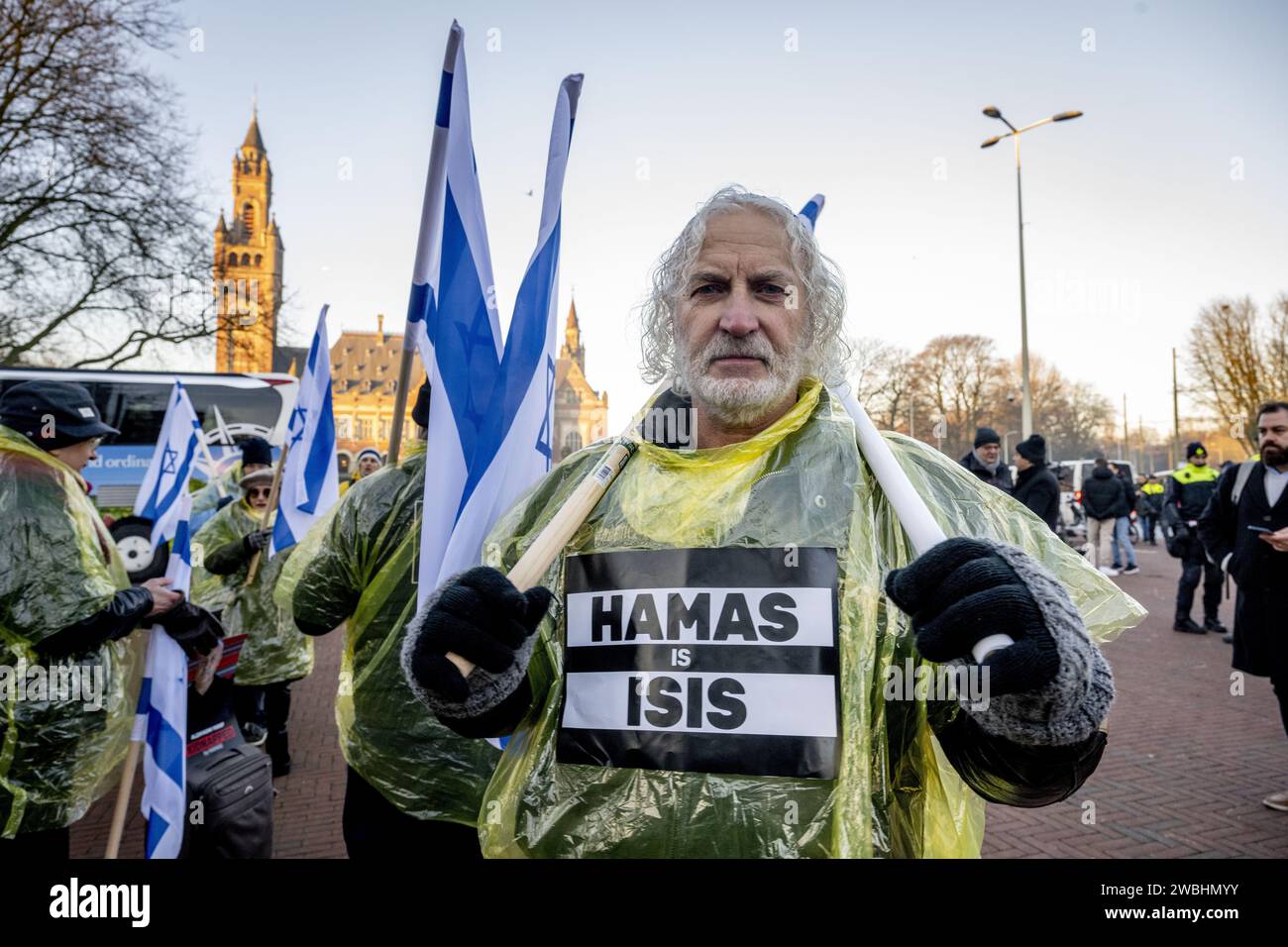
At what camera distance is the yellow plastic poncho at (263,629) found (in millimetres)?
4766

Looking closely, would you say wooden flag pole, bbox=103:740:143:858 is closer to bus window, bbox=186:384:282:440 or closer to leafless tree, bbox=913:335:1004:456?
bus window, bbox=186:384:282:440

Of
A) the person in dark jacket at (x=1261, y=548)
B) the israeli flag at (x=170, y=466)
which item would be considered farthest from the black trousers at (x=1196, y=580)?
the israeli flag at (x=170, y=466)

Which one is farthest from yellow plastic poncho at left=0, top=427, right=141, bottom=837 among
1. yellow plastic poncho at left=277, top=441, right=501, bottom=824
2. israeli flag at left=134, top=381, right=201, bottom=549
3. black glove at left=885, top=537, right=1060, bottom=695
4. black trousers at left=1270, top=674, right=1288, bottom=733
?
black trousers at left=1270, top=674, right=1288, bottom=733

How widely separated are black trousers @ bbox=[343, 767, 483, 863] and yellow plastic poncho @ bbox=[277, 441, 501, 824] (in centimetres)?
8

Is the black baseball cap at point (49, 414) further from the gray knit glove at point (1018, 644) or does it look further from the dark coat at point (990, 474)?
the dark coat at point (990, 474)

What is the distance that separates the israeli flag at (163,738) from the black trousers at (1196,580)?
31.1ft

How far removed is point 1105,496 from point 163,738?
12713 mm

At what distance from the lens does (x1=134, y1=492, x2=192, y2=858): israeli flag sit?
2904 millimetres

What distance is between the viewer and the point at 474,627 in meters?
1.29

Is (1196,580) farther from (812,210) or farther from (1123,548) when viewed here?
(812,210)

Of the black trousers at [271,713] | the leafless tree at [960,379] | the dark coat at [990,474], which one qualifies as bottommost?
the black trousers at [271,713]

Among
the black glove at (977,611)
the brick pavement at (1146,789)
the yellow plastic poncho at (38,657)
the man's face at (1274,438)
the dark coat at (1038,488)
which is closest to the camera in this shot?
the black glove at (977,611)

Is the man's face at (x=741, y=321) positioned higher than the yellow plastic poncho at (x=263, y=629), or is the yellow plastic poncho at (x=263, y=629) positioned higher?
the man's face at (x=741, y=321)
